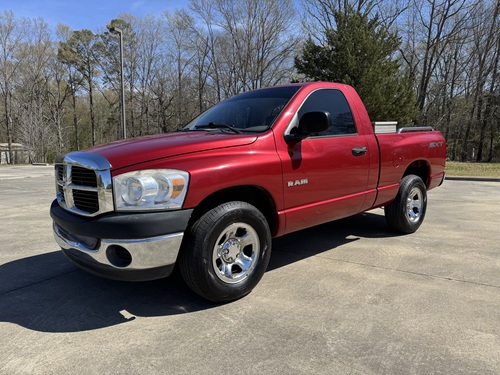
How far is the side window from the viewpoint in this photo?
13.9ft

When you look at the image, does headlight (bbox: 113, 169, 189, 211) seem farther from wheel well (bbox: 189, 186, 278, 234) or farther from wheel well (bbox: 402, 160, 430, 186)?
wheel well (bbox: 402, 160, 430, 186)

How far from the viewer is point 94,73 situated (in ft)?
163

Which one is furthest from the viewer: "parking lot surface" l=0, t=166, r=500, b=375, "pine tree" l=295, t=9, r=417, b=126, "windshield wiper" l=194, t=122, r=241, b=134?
"pine tree" l=295, t=9, r=417, b=126

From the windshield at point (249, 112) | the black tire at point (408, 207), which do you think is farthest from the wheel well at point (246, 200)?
the black tire at point (408, 207)

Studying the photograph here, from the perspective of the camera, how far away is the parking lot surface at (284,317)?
8.31ft

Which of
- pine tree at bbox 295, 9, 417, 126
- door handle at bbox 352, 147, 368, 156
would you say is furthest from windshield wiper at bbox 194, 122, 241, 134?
pine tree at bbox 295, 9, 417, 126

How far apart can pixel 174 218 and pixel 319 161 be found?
5.66ft

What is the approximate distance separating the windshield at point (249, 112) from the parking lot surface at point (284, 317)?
1.59m

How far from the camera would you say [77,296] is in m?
3.60

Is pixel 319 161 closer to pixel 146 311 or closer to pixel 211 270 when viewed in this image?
pixel 211 270

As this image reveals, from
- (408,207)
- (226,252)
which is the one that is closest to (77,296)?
(226,252)

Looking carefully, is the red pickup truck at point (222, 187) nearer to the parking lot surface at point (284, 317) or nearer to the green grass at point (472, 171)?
the parking lot surface at point (284, 317)

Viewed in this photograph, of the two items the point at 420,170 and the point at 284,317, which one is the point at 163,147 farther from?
the point at 420,170

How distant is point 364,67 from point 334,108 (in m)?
21.1
